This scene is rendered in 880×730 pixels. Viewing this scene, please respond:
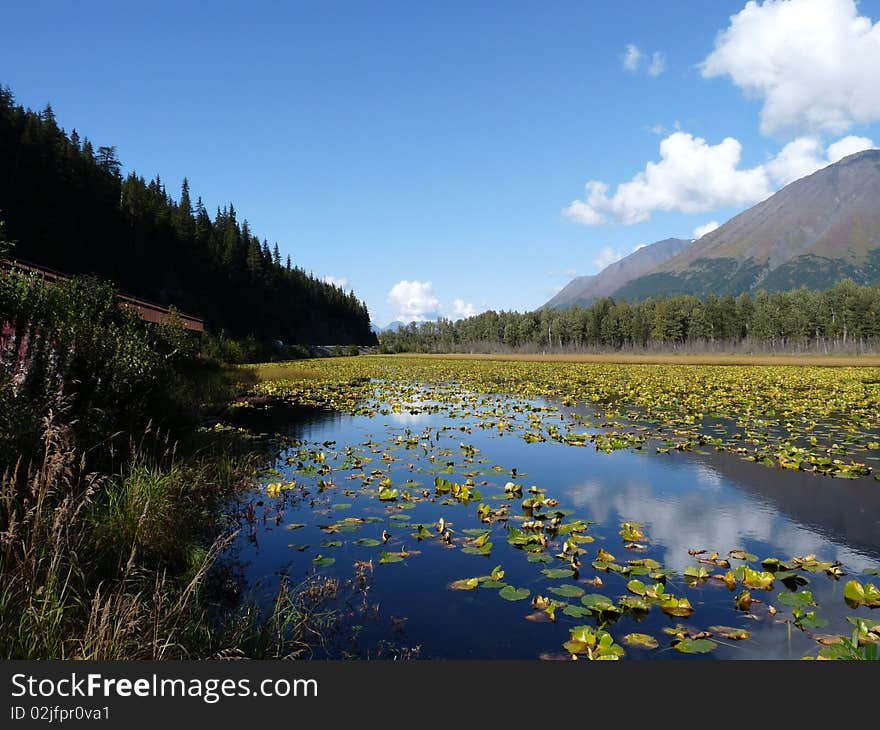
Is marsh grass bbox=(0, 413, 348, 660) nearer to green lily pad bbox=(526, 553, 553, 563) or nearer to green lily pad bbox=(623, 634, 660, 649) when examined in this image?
green lily pad bbox=(526, 553, 553, 563)

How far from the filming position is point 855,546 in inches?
276

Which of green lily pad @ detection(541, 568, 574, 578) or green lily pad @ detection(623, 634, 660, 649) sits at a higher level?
green lily pad @ detection(623, 634, 660, 649)

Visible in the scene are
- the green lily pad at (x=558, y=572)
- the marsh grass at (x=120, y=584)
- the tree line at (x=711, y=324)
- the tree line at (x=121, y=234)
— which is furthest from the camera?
the tree line at (x=711, y=324)

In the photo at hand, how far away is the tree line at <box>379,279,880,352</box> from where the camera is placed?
106 m

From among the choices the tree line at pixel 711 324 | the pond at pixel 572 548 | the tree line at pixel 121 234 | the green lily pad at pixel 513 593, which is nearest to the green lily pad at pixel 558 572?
the pond at pixel 572 548

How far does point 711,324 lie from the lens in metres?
122

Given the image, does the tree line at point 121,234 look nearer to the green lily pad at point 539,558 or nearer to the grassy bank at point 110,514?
the grassy bank at point 110,514

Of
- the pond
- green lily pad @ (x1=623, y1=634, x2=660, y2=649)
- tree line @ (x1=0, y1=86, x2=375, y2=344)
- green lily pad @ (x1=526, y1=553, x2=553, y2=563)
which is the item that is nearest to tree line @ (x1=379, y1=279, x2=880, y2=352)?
tree line @ (x1=0, y1=86, x2=375, y2=344)

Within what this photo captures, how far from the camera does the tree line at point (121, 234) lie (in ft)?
184

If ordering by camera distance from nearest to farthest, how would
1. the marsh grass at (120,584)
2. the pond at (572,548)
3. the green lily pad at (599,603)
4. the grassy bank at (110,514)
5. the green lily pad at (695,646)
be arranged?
the marsh grass at (120,584)
the grassy bank at (110,514)
the green lily pad at (695,646)
the pond at (572,548)
the green lily pad at (599,603)

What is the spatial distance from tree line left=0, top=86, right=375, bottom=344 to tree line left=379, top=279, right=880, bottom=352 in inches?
2124

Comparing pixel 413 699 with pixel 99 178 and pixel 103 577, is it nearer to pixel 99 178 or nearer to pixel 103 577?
pixel 103 577

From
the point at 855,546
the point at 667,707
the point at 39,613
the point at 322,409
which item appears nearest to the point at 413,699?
the point at 667,707

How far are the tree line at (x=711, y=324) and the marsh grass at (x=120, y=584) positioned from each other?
120 m
